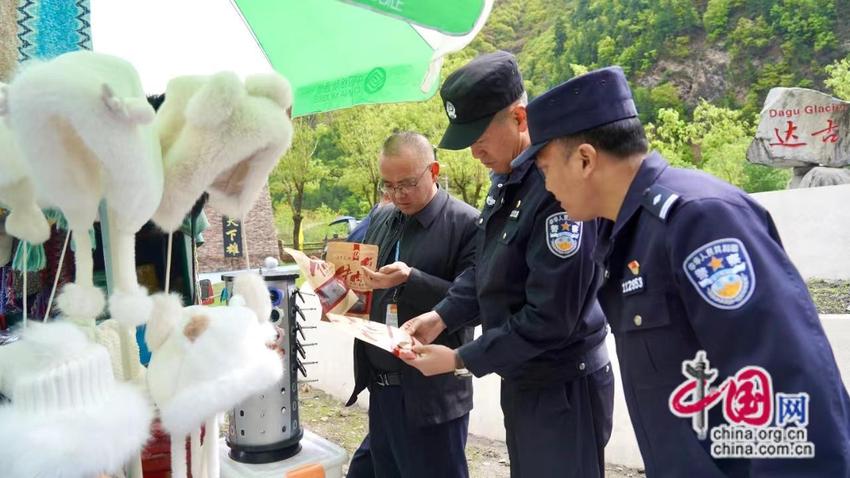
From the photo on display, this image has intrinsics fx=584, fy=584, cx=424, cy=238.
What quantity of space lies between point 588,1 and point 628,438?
44.6 metres

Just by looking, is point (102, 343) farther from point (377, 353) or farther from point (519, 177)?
point (377, 353)

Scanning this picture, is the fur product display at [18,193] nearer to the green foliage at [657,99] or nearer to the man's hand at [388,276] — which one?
the man's hand at [388,276]

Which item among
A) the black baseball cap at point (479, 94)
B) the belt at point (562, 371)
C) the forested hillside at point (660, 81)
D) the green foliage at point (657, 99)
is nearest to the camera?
the belt at point (562, 371)

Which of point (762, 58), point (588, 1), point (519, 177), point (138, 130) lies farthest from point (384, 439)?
point (588, 1)

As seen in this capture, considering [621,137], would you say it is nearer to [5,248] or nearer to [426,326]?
[426,326]

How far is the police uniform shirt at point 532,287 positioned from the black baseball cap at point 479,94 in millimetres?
210

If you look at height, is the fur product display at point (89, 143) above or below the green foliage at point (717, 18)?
below

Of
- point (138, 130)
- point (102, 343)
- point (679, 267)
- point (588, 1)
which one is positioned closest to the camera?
point (138, 130)

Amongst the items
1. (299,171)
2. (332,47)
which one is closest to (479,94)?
(332,47)

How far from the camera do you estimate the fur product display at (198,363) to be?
951 mm

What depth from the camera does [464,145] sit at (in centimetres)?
198

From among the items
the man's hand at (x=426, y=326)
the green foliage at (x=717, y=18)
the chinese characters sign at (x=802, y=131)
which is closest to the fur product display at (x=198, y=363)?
the man's hand at (x=426, y=326)

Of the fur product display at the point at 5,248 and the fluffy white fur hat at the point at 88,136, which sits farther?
the fur product display at the point at 5,248

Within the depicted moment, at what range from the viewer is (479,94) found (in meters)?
1.96
